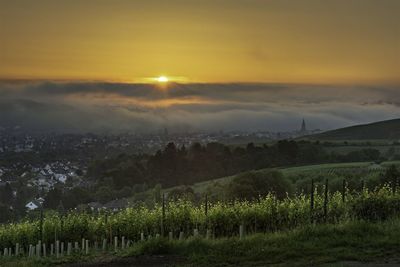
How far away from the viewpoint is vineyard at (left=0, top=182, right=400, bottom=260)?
18.7 m

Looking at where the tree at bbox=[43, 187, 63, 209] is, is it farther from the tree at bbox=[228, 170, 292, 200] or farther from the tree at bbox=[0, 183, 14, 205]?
the tree at bbox=[228, 170, 292, 200]

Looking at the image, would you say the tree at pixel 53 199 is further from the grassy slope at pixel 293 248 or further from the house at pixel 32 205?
the grassy slope at pixel 293 248

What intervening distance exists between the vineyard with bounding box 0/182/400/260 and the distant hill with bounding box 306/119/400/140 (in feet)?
427

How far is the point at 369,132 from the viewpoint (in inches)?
6161

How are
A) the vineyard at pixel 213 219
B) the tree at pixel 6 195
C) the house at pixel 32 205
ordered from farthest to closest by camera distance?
the tree at pixel 6 195 < the house at pixel 32 205 < the vineyard at pixel 213 219

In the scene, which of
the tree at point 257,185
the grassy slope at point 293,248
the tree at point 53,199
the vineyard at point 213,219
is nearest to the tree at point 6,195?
the tree at point 53,199

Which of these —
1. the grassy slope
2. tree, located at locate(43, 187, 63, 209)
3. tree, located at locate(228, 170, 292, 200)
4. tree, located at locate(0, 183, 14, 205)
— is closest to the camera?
the grassy slope

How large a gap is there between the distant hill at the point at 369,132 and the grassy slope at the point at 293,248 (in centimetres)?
13534

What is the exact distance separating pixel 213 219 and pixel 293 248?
739 cm

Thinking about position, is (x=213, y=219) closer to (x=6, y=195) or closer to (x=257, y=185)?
(x=257, y=185)

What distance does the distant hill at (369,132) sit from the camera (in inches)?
5866

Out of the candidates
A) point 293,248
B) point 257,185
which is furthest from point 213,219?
point 257,185

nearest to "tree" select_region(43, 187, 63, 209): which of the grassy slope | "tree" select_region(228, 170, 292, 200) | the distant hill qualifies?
"tree" select_region(228, 170, 292, 200)

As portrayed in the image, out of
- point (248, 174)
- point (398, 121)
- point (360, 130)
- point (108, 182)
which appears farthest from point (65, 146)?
point (248, 174)
